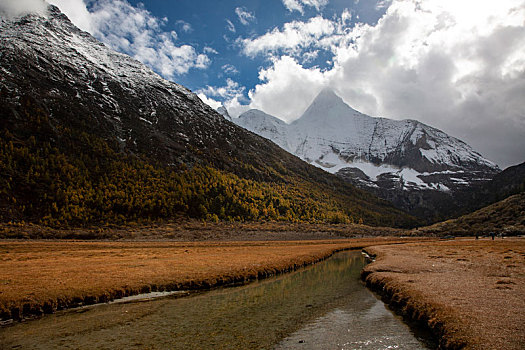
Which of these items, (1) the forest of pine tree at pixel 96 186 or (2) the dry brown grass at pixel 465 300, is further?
(1) the forest of pine tree at pixel 96 186

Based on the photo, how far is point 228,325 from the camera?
61.1 ft

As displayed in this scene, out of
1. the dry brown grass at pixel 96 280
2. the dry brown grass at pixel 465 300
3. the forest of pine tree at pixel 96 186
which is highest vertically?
the forest of pine tree at pixel 96 186

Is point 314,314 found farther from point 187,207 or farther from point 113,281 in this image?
point 187,207

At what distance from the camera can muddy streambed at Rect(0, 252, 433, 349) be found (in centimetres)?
1556

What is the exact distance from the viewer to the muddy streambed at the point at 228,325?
15.6 m

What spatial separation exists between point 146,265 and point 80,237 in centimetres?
7763

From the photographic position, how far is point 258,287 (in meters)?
31.5

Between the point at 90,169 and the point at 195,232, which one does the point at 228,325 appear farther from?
the point at 90,169

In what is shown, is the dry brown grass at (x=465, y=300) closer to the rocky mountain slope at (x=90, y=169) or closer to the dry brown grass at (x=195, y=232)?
the dry brown grass at (x=195, y=232)

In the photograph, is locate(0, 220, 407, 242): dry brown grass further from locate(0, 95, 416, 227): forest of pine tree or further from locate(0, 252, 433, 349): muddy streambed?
locate(0, 252, 433, 349): muddy streambed

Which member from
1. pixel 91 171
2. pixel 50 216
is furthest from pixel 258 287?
pixel 91 171

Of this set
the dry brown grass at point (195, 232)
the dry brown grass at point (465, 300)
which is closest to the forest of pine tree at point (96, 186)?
the dry brown grass at point (195, 232)

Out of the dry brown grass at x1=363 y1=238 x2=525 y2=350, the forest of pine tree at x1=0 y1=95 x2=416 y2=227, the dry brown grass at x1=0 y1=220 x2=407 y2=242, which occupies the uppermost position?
the forest of pine tree at x1=0 y1=95 x2=416 y2=227

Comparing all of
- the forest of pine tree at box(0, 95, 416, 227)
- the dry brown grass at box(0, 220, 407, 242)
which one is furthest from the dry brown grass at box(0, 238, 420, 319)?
the forest of pine tree at box(0, 95, 416, 227)
